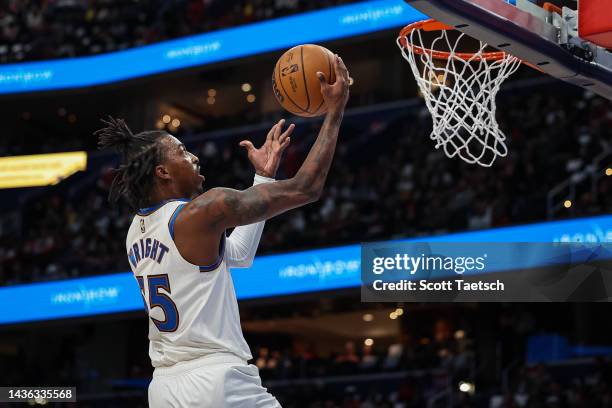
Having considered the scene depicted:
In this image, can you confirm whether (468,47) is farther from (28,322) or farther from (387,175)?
(28,322)

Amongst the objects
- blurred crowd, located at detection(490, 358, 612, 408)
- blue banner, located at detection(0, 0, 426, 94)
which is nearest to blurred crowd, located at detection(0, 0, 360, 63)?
blue banner, located at detection(0, 0, 426, 94)

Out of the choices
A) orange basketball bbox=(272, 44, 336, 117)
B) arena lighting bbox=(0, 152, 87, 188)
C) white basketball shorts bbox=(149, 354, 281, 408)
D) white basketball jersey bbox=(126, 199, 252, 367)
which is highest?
arena lighting bbox=(0, 152, 87, 188)

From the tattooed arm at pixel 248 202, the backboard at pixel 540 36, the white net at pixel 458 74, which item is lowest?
the tattooed arm at pixel 248 202

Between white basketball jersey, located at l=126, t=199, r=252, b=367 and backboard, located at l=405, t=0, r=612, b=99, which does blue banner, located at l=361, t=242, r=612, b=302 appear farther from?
white basketball jersey, located at l=126, t=199, r=252, b=367

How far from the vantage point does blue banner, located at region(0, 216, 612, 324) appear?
12.1 metres

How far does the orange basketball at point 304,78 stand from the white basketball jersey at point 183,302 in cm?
81

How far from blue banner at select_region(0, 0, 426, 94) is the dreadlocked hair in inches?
460

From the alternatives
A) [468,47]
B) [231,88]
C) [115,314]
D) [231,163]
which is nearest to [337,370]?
[115,314]

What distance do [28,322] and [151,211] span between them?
1323 centimetres

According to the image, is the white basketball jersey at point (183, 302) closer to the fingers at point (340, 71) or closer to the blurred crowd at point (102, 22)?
the fingers at point (340, 71)

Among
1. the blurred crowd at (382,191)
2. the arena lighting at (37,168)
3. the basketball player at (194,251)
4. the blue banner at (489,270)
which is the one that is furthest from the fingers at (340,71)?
the arena lighting at (37,168)

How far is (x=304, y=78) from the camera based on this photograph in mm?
4344

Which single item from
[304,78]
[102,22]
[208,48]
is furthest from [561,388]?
[102,22]

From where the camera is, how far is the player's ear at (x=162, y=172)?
380 centimetres
